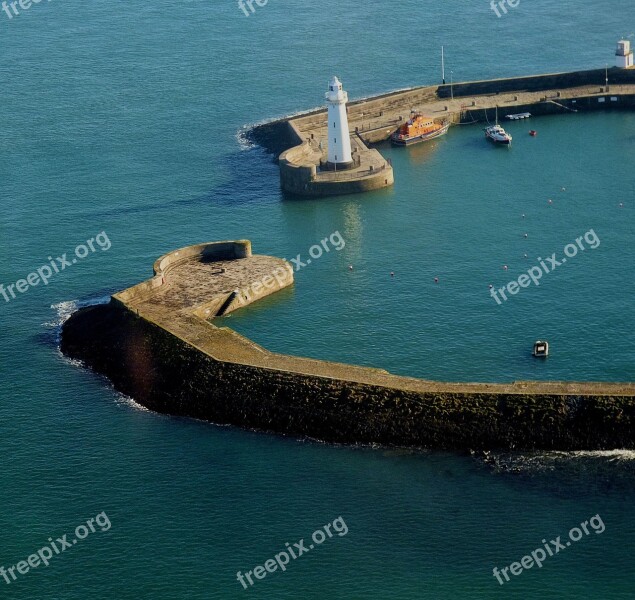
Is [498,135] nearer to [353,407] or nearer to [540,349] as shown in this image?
[540,349]

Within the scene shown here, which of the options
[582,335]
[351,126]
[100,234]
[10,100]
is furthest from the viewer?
[10,100]

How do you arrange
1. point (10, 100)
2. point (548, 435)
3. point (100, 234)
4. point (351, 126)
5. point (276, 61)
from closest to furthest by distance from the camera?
point (548, 435)
point (100, 234)
point (351, 126)
point (10, 100)
point (276, 61)

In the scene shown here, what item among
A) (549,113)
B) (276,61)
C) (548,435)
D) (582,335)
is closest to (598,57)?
(549,113)

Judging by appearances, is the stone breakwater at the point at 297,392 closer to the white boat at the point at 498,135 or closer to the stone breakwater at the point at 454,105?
the stone breakwater at the point at 454,105

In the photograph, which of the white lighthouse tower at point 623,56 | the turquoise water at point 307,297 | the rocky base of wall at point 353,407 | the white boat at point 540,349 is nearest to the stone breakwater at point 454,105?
the white lighthouse tower at point 623,56

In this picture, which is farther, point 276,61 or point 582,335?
point 276,61

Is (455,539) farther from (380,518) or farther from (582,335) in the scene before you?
(582,335)
